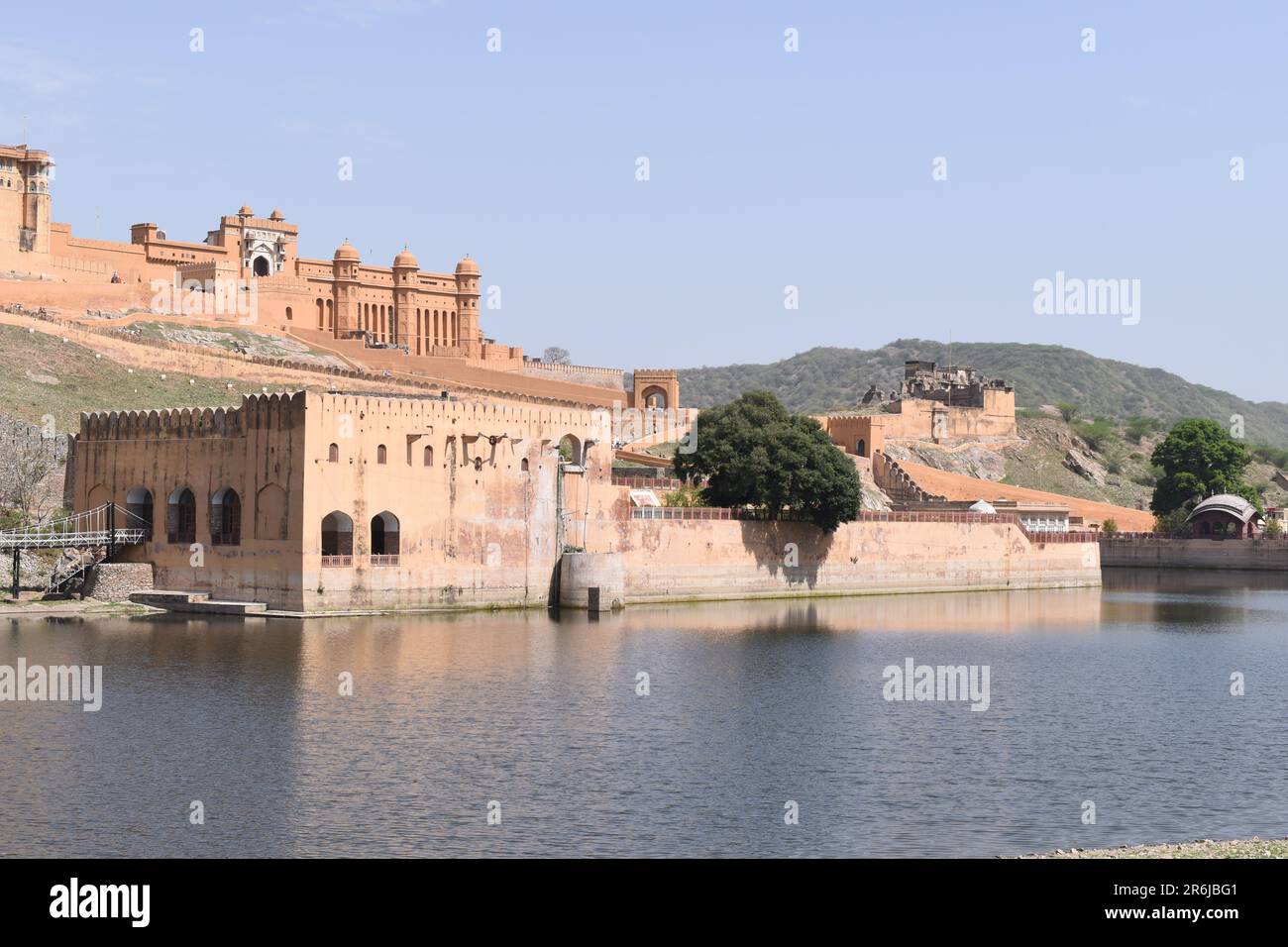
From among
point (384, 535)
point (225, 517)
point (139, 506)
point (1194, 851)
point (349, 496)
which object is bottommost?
point (1194, 851)

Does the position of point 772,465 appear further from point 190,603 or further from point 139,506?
point 139,506

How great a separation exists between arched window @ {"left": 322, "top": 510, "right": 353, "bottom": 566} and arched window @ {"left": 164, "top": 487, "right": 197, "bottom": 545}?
4.22 meters

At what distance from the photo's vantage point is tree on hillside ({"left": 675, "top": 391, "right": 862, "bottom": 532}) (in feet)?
161

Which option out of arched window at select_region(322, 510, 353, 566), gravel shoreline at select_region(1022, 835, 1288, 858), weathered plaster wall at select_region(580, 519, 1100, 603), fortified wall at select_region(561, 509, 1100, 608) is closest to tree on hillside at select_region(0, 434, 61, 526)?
arched window at select_region(322, 510, 353, 566)

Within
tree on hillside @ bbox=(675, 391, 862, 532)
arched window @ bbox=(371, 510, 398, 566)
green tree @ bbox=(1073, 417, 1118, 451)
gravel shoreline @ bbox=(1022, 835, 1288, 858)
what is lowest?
gravel shoreline @ bbox=(1022, 835, 1288, 858)

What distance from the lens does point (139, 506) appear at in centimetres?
4491

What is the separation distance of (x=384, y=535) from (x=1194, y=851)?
2761 cm

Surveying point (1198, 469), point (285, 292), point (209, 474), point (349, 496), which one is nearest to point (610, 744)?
→ point (349, 496)

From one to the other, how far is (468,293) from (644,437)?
55.3 feet

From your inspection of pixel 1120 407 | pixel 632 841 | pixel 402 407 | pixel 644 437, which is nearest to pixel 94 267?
pixel 644 437

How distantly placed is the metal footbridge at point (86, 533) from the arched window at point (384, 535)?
693 cm

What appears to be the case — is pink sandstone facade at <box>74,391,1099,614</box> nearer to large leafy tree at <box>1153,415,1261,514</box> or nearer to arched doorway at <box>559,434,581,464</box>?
arched doorway at <box>559,434,581,464</box>

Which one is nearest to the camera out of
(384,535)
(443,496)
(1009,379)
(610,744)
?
(610,744)

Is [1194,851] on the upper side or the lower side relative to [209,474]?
lower
